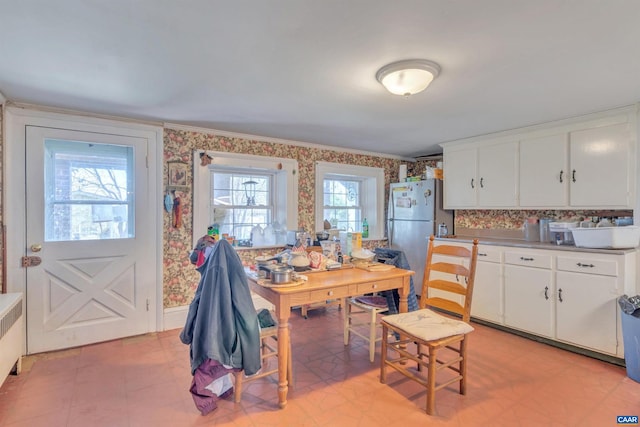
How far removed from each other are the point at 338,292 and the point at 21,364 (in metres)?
2.58

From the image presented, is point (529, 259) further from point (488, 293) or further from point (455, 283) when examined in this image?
point (455, 283)

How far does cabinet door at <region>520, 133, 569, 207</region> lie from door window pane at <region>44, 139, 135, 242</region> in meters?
3.99

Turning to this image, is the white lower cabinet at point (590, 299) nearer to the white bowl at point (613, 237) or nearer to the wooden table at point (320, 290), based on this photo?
the white bowl at point (613, 237)

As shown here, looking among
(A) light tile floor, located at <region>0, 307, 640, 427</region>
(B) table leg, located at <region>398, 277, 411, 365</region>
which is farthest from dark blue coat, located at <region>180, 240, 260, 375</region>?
(B) table leg, located at <region>398, 277, 411, 365</region>

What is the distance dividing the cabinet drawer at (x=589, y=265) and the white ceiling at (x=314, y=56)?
1.29 meters

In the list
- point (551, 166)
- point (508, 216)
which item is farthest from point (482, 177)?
point (551, 166)

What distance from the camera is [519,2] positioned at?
139 cm

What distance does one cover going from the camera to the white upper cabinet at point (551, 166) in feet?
9.26

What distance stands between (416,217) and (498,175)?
1.14 m

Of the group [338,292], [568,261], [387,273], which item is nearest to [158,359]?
[338,292]

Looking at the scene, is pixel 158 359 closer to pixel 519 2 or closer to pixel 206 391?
pixel 206 391

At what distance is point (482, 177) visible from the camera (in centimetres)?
380

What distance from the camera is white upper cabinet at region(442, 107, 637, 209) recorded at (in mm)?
2822

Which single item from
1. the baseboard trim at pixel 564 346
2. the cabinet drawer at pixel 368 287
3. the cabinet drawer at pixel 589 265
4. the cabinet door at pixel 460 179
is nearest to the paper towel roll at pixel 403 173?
the cabinet door at pixel 460 179
